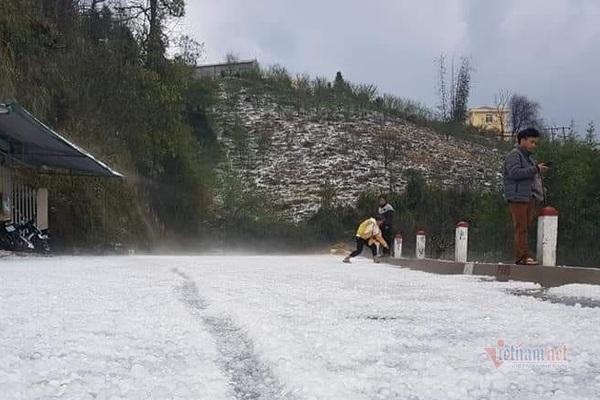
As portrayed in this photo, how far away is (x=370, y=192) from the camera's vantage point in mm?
37500

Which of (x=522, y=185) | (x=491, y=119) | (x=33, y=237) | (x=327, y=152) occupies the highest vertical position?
(x=491, y=119)

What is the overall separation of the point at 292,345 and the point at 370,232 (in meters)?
10.6

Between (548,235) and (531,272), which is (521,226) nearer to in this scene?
(548,235)

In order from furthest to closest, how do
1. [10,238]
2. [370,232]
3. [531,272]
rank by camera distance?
[10,238]
[370,232]
[531,272]

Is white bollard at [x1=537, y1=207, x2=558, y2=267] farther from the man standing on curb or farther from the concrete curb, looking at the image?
the concrete curb

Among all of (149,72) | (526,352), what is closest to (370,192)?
(149,72)

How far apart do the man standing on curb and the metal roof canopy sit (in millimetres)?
8152

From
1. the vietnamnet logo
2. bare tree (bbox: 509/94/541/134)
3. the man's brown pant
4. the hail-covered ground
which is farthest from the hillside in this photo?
the vietnamnet logo

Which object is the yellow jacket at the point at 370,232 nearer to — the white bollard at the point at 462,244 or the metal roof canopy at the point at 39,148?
the white bollard at the point at 462,244

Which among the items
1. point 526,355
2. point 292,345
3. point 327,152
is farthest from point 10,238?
point 327,152

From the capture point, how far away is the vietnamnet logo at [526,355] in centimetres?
307

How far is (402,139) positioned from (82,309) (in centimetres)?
4455

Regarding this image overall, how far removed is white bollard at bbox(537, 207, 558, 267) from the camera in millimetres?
7289

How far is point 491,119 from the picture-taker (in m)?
69.2
